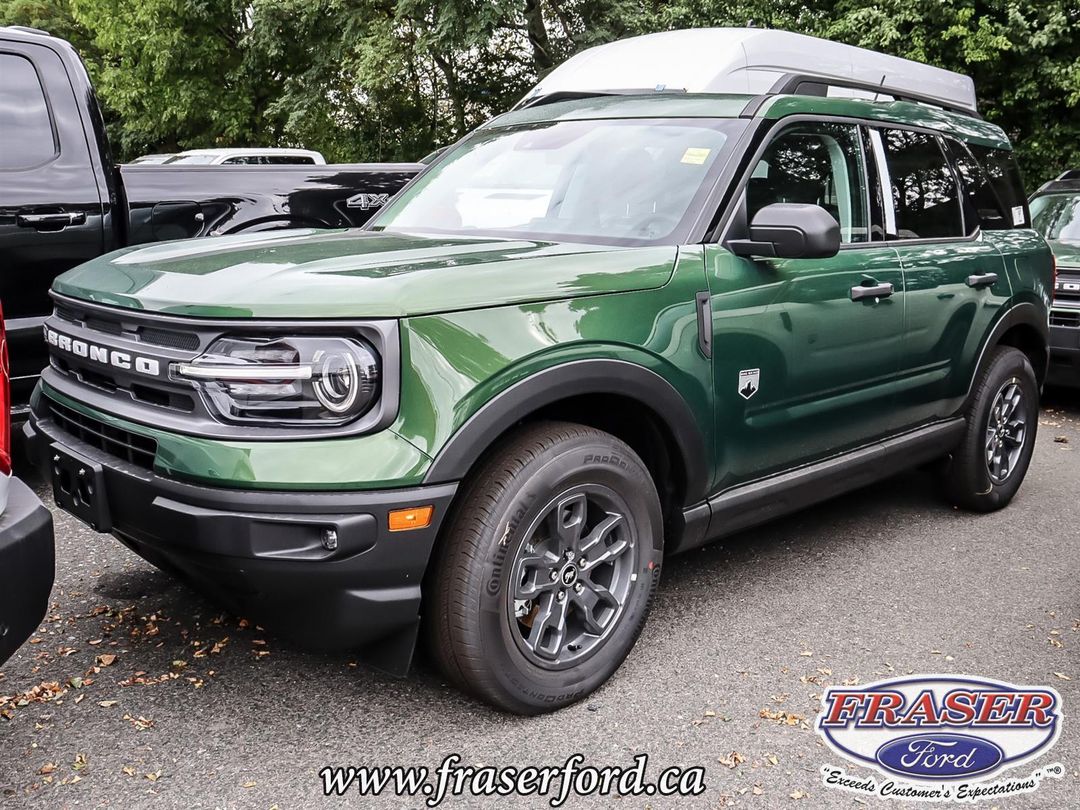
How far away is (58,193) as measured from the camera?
4906mm

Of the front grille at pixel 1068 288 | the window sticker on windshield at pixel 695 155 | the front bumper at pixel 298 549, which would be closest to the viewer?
the front bumper at pixel 298 549

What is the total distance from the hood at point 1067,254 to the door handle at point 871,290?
419cm

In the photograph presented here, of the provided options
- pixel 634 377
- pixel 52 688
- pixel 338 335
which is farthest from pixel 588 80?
pixel 52 688

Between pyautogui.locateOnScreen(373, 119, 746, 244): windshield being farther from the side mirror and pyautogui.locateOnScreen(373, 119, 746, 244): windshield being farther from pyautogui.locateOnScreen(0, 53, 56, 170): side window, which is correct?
pyautogui.locateOnScreen(0, 53, 56, 170): side window

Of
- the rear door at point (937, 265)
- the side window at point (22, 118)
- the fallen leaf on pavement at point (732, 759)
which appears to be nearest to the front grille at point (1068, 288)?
the rear door at point (937, 265)

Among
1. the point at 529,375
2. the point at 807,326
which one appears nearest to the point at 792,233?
the point at 807,326

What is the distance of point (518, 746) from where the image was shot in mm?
2855

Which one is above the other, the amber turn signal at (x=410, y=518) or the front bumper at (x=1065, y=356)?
the amber turn signal at (x=410, y=518)

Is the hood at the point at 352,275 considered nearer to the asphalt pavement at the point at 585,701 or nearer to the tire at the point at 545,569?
the tire at the point at 545,569

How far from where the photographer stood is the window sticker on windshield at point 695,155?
11.7 feet

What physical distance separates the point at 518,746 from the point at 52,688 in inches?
56.2

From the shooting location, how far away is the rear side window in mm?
4969

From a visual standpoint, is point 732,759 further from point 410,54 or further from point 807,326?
point 410,54

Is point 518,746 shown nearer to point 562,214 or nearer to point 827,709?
point 827,709
